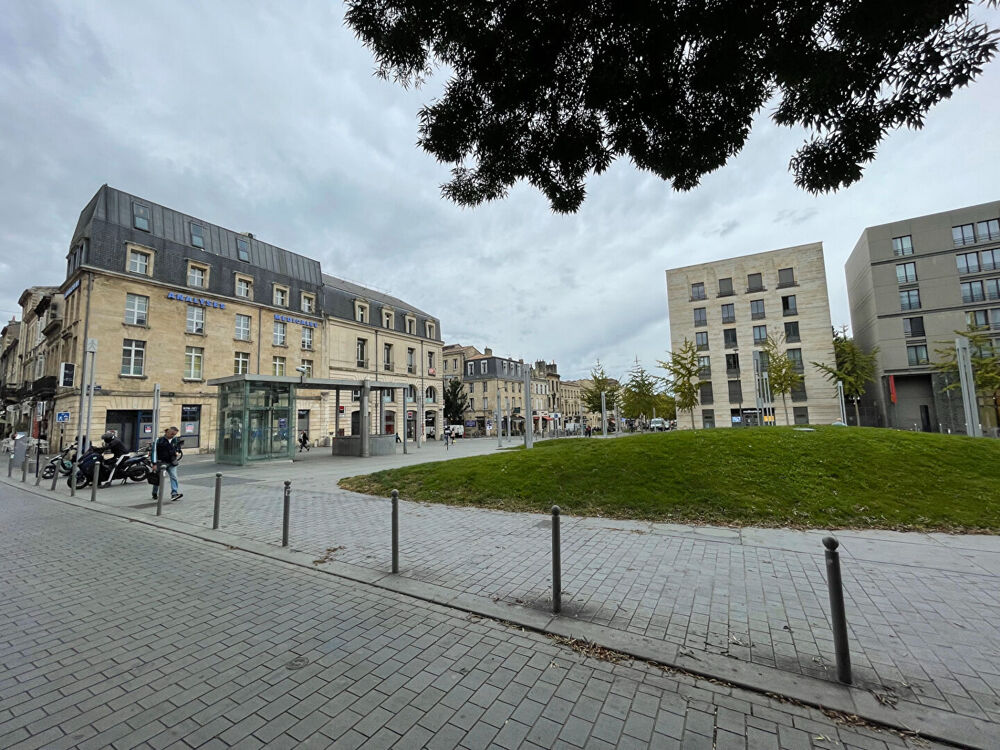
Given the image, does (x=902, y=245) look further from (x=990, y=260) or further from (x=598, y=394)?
(x=598, y=394)

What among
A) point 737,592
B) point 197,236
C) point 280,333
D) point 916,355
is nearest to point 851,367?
point 916,355

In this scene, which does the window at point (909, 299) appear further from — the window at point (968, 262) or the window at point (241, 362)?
the window at point (241, 362)

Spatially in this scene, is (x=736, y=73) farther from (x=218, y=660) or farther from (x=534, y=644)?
(x=218, y=660)

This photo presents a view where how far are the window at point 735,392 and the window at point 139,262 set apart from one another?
4986 cm

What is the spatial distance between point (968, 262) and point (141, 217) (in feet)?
210

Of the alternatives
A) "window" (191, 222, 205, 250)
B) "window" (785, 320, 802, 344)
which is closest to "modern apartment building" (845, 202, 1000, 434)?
"window" (785, 320, 802, 344)

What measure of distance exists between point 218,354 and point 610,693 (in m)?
34.4

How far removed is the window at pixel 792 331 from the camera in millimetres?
43812

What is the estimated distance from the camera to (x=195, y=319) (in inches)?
1174

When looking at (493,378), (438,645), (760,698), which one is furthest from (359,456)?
(493,378)

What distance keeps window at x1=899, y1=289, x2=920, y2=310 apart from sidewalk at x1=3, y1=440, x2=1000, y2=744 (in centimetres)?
4589

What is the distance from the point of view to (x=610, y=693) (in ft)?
9.62

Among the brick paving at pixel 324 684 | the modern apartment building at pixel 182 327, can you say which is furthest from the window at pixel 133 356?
the brick paving at pixel 324 684

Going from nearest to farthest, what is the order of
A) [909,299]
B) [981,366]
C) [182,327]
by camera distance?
[182,327] < [981,366] < [909,299]
